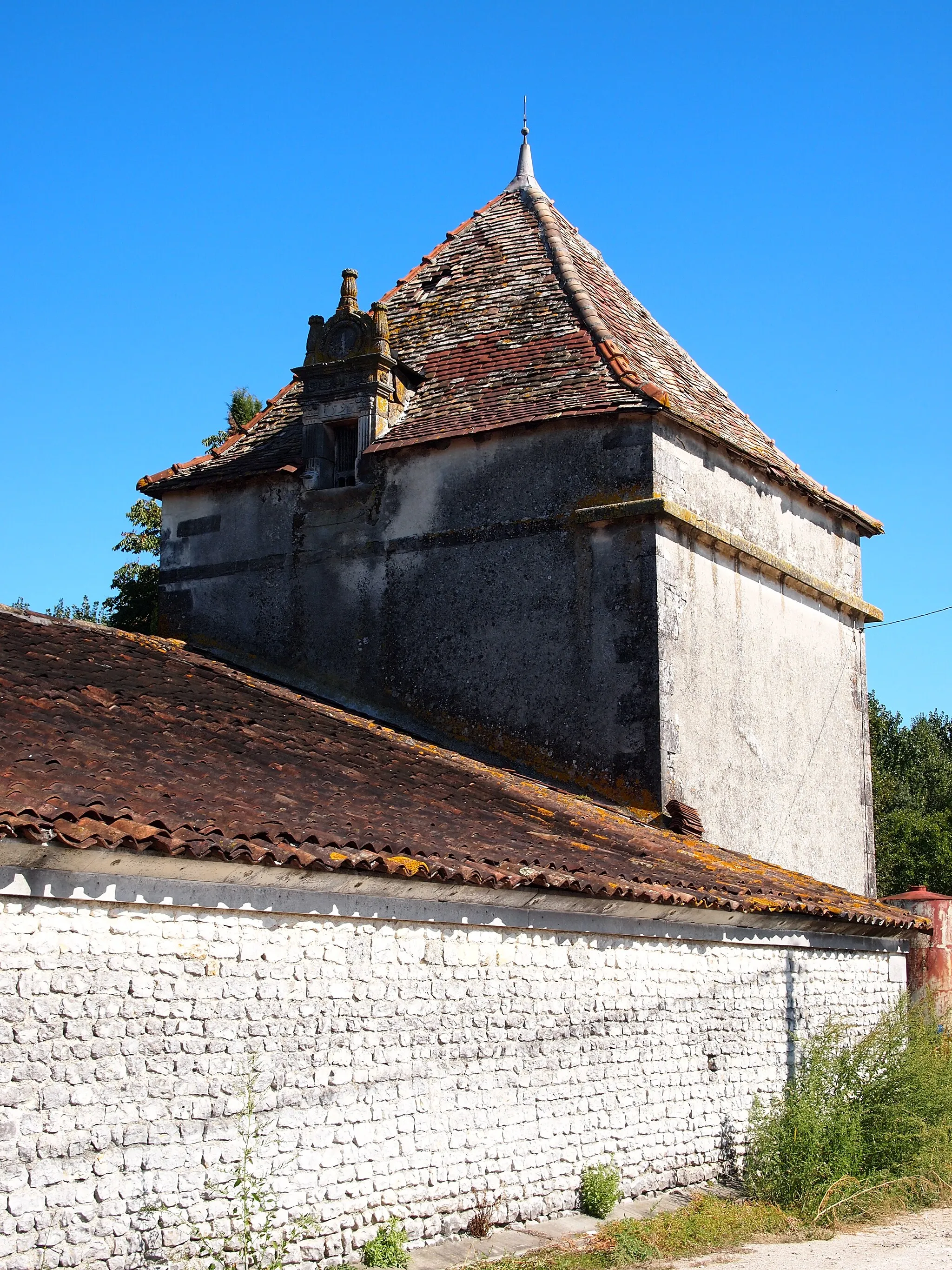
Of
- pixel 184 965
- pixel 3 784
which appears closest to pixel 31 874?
pixel 3 784

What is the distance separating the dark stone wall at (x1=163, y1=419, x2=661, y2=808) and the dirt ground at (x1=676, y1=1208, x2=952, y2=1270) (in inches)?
182

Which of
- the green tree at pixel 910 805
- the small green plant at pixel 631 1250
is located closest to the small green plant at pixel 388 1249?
the small green plant at pixel 631 1250

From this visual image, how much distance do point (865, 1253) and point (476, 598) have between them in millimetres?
7688

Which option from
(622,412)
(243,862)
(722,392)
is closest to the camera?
(243,862)

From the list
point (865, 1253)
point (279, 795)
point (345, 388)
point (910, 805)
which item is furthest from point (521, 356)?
point (910, 805)

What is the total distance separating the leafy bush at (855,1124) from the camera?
11.5 metres

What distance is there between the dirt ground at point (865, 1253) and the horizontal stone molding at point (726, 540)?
23.0 feet

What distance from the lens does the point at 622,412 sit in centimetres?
1469

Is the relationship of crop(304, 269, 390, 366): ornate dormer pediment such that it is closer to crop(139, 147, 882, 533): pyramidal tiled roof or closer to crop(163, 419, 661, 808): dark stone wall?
crop(139, 147, 882, 533): pyramidal tiled roof

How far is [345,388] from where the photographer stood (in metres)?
16.3

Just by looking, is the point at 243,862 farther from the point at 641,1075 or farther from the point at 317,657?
the point at 317,657

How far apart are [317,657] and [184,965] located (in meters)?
8.55

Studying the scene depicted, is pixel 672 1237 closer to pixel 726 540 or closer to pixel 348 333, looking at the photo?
pixel 726 540

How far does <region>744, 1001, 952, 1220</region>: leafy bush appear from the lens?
11.5 meters
